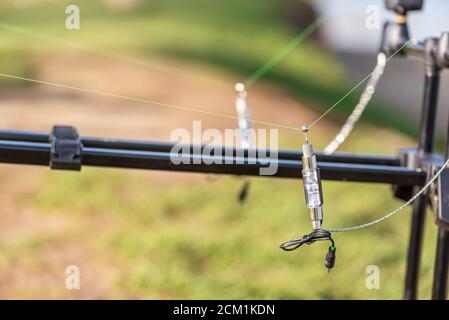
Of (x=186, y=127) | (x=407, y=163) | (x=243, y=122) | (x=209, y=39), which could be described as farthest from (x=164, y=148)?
(x=209, y=39)

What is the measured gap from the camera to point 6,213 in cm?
427

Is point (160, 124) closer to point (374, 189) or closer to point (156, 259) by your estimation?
point (374, 189)

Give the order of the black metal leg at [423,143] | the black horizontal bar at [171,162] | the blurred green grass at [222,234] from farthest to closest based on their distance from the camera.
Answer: the blurred green grass at [222,234] → the black metal leg at [423,143] → the black horizontal bar at [171,162]

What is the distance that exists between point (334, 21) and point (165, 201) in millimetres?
7377

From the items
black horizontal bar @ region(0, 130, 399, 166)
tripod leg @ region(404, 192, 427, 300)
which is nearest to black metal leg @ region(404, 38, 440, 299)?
tripod leg @ region(404, 192, 427, 300)

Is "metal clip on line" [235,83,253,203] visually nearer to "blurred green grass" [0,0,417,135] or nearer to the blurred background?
the blurred background

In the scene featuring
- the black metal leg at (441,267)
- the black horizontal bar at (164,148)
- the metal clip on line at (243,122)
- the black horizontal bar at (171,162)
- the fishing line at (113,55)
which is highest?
the fishing line at (113,55)

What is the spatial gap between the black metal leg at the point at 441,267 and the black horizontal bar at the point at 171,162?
1.04 ft

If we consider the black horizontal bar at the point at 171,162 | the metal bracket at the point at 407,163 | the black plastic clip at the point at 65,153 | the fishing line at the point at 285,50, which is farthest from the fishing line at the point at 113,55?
the black plastic clip at the point at 65,153

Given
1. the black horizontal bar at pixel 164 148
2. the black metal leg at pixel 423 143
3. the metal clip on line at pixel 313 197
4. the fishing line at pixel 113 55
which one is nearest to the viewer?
the metal clip on line at pixel 313 197

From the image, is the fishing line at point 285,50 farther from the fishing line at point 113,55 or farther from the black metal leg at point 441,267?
the black metal leg at point 441,267

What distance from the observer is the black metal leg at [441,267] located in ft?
8.13

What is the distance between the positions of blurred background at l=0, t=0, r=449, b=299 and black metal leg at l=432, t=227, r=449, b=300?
752 millimetres

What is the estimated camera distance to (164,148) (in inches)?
94.9
